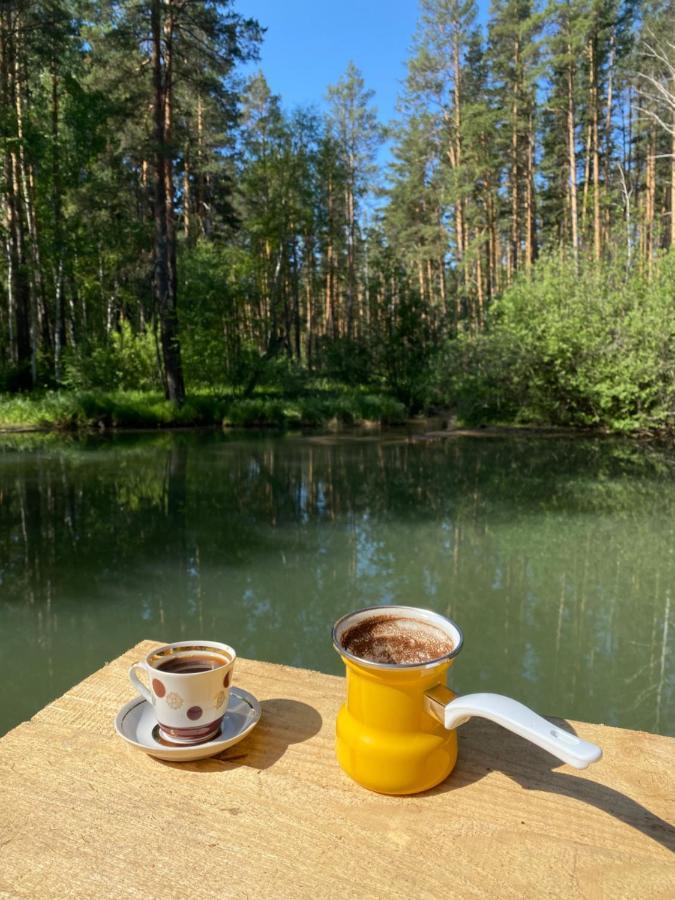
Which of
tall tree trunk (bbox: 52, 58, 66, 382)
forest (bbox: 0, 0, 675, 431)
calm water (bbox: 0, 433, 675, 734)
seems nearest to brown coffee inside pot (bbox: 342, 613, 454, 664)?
calm water (bbox: 0, 433, 675, 734)

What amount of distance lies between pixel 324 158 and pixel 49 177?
9.53 meters

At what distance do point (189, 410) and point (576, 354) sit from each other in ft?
31.9

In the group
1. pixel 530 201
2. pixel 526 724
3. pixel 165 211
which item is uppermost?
pixel 530 201

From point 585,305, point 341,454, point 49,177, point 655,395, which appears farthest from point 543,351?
Result: point 49,177

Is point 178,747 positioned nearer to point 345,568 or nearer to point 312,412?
point 345,568

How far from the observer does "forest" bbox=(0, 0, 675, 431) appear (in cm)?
1490

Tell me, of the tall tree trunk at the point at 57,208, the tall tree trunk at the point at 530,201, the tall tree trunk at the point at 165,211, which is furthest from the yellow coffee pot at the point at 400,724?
the tall tree trunk at the point at 530,201

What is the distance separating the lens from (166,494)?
757 cm

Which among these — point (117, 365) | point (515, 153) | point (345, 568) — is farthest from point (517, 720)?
point (515, 153)

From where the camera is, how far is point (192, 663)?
3.54 ft

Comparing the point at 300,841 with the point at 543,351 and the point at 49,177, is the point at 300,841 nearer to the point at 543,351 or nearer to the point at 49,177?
the point at 543,351

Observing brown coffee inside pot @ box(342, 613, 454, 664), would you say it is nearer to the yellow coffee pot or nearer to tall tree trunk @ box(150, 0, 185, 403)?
the yellow coffee pot

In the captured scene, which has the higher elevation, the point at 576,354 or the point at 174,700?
the point at 576,354

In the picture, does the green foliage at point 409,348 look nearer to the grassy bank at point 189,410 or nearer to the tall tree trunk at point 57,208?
the grassy bank at point 189,410
